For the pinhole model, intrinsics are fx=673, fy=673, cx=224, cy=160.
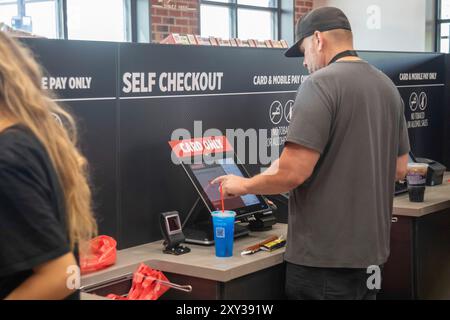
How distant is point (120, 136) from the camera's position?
258cm

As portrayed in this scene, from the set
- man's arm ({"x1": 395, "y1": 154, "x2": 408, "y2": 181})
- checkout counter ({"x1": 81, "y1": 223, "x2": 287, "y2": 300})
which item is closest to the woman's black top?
checkout counter ({"x1": 81, "y1": 223, "x2": 287, "y2": 300})

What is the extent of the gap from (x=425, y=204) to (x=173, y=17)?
4.62 metres

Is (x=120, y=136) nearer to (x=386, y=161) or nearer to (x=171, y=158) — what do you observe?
(x=171, y=158)

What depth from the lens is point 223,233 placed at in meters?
2.37

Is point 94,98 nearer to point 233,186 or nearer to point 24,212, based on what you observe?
point 233,186

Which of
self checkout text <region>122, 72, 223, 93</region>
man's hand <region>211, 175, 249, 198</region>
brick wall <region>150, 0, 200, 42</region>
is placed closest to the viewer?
man's hand <region>211, 175, 249, 198</region>

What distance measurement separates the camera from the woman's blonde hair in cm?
119

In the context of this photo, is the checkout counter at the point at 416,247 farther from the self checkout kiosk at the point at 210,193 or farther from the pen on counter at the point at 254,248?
the pen on counter at the point at 254,248

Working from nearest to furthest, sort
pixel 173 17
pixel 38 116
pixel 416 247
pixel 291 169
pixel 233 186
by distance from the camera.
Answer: pixel 38 116, pixel 291 169, pixel 233 186, pixel 416 247, pixel 173 17

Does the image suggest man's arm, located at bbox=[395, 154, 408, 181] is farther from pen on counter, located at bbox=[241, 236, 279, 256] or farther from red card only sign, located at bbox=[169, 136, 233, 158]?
red card only sign, located at bbox=[169, 136, 233, 158]

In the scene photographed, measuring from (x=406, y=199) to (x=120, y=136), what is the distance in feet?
5.28

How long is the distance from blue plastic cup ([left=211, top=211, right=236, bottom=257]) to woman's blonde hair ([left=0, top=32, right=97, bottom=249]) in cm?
110

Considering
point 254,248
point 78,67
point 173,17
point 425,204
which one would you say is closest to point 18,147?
point 78,67

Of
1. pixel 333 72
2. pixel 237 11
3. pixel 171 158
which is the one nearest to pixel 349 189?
pixel 333 72
